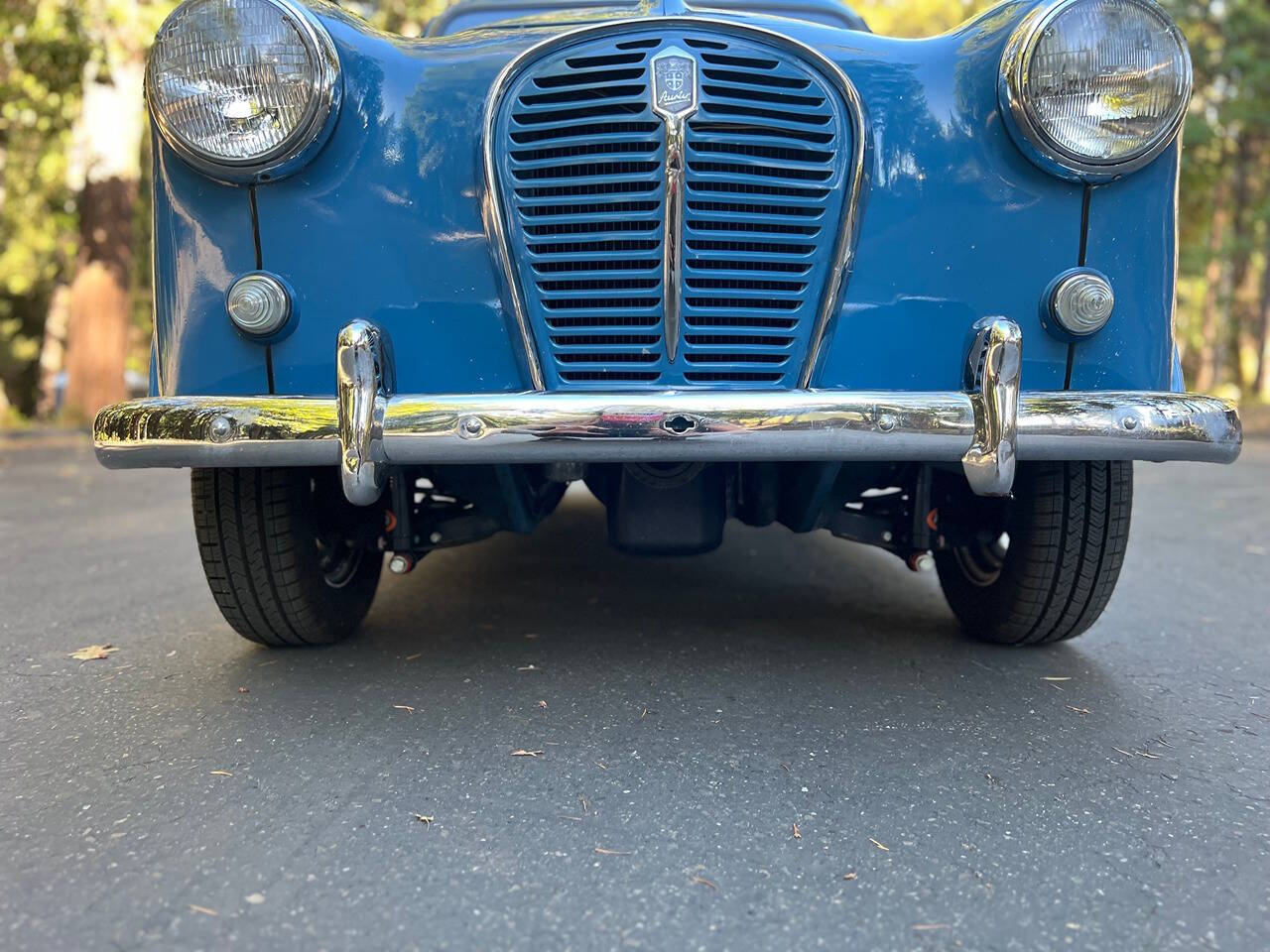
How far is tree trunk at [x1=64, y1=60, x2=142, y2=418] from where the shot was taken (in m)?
10.7

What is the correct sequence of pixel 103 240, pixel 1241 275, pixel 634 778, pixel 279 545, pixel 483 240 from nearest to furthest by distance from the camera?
Result: 1. pixel 634 778
2. pixel 483 240
3. pixel 279 545
4. pixel 103 240
5. pixel 1241 275

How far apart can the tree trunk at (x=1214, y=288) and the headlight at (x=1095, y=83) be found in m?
18.4

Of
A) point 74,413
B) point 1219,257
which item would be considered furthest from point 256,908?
point 1219,257

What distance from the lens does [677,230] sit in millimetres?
2148

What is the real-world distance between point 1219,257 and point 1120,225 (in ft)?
51.2

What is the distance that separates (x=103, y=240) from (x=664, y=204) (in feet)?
36.5

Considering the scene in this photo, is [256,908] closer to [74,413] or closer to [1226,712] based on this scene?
[1226,712]

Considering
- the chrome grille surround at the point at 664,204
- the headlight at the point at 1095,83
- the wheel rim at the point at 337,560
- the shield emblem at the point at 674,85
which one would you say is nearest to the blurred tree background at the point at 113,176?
the headlight at the point at 1095,83

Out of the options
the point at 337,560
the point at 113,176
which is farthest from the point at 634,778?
the point at 113,176

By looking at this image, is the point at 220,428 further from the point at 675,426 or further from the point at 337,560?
the point at 675,426

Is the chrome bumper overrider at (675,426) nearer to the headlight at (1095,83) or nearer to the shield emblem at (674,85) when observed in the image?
the headlight at (1095,83)

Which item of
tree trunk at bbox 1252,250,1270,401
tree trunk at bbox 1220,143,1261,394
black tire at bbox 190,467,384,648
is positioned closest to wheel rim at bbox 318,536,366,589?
black tire at bbox 190,467,384,648

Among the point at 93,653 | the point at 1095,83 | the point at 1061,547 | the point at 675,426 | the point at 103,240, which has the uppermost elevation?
the point at 103,240

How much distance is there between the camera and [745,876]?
1.55 m
